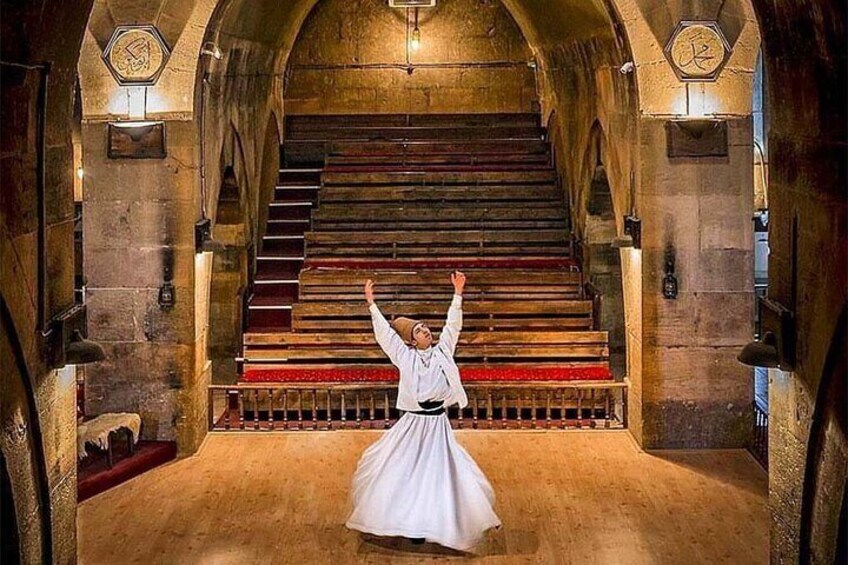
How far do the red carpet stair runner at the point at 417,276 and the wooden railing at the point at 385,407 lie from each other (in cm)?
2

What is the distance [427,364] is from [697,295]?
4.01 metres

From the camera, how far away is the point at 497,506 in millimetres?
10172

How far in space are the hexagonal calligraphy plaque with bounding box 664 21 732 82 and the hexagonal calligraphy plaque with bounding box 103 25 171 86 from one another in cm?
450

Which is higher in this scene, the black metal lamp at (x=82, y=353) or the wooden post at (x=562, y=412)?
the black metal lamp at (x=82, y=353)

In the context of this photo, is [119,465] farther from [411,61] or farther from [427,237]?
[411,61]

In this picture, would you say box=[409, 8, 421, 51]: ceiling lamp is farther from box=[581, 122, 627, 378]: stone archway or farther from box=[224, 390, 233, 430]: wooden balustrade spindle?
box=[224, 390, 233, 430]: wooden balustrade spindle

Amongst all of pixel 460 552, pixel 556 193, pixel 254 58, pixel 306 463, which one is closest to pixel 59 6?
pixel 460 552

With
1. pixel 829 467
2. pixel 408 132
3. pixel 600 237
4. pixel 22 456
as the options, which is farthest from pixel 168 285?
pixel 408 132

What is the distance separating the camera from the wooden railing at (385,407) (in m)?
12.6

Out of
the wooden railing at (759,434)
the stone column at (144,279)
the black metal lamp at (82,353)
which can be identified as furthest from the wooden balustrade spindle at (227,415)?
the black metal lamp at (82,353)

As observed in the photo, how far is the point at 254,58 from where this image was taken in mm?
15492

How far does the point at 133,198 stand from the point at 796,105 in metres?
6.80

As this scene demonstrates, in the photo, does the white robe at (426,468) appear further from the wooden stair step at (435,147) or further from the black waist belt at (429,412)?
the wooden stair step at (435,147)

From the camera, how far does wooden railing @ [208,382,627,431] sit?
1261 cm
